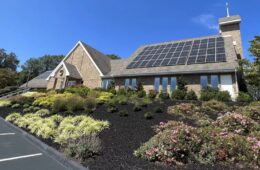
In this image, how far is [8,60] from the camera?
2835 inches

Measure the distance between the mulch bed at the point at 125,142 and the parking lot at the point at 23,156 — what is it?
2.26 ft

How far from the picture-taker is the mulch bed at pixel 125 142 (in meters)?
4.84

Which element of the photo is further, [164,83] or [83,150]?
[164,83]

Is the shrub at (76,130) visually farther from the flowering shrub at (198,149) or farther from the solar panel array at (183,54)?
the solar panel array at (183,54)

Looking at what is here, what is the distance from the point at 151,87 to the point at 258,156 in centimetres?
1613

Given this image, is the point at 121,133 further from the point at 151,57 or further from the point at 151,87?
the point at 151,57

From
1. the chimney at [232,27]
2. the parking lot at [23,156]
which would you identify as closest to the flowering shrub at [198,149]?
the parking lot at [23,156]

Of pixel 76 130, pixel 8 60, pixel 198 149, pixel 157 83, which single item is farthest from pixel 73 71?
pixel 8 60

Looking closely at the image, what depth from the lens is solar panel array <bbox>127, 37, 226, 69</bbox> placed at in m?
19.6

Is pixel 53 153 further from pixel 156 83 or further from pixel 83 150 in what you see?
pixel 156 83

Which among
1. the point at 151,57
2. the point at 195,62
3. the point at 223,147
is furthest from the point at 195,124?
the point at 151,57

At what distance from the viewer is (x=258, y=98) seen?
16.0 m

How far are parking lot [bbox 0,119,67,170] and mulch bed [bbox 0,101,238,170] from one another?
69 centimetres

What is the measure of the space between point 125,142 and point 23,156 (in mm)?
3463
